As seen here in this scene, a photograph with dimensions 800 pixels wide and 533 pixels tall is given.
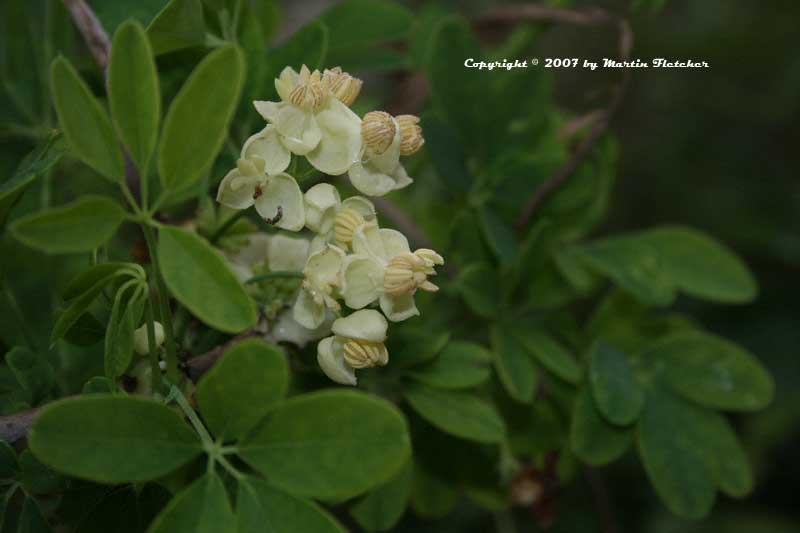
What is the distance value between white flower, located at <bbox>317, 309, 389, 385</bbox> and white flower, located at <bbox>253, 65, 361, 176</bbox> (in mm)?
135

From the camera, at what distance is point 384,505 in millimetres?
1029

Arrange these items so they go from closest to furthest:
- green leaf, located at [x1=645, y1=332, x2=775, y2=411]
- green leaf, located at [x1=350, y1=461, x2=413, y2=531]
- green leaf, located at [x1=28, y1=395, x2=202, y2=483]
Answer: green leaf, located at [x1=28, y1=395, x2=202, y2=483]
green leaf, located at [x1=350, y1=461, x2=413, y2=531]
green leaf, located at [x1=645, y1=332, x2=775, y2=411]

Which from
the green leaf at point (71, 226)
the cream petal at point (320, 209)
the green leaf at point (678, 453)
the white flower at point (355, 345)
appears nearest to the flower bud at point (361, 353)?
the white flower at point (355, 345)

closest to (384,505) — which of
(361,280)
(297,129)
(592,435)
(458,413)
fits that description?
(458,413)

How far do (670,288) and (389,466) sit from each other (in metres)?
0.70

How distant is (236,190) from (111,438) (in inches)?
9.2

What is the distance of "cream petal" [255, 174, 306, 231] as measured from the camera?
77 centimetres

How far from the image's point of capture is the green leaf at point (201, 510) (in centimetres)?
65

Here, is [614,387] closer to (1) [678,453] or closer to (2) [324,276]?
(1) [678,453]

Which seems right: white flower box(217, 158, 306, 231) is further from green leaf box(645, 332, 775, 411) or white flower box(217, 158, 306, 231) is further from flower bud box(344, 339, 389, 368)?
green leaf box(645, 332, 775, 411)

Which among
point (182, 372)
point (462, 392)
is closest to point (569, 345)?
point (462, 392)

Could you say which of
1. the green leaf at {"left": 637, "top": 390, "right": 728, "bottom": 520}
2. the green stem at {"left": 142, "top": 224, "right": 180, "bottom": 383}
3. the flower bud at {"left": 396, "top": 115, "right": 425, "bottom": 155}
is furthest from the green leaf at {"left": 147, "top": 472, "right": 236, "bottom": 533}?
the green leaf at {"left": 637, "top": 390, "right": 728, "bottom": 520}

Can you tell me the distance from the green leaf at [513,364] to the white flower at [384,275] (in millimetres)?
324

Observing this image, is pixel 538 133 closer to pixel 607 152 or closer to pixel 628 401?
pixel 607 152
